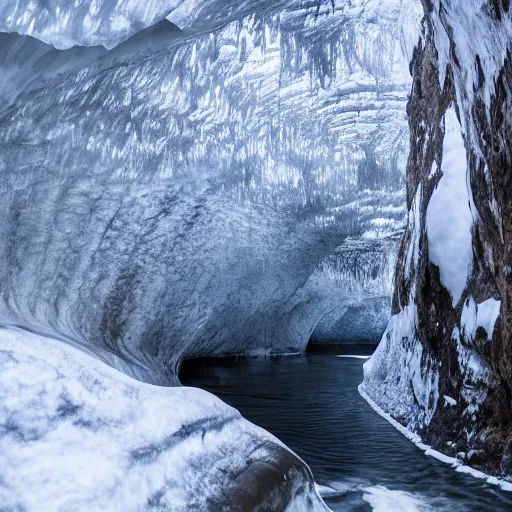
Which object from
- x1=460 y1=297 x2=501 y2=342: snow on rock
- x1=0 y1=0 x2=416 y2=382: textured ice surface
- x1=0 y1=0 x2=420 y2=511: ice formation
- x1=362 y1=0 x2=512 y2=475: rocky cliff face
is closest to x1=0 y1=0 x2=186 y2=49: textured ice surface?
x1=0 y1=0 x2=420 y2=511: ice formation

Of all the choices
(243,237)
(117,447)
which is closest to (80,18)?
(117,447)

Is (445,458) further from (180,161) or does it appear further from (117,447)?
(180,161)

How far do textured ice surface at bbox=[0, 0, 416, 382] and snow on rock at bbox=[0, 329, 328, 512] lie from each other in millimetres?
3336

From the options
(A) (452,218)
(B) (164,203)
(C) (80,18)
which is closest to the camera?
(C) (80,18)

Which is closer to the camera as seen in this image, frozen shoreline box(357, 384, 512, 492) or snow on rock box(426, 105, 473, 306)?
frozen shoreline box(357, 384, 512, 492)

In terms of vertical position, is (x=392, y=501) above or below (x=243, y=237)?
below

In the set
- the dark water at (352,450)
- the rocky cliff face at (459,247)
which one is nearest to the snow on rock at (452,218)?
the rocky cliff face at (459,247)

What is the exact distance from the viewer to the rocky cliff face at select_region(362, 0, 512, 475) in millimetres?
3928

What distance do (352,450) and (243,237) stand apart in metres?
7.95

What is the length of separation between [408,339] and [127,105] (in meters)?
4.35

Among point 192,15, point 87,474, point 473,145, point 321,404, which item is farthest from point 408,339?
point 87,474

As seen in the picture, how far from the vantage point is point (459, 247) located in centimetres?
555

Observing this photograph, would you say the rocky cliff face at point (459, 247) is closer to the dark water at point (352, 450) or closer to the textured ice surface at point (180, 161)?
the dark water at point (352, 450)

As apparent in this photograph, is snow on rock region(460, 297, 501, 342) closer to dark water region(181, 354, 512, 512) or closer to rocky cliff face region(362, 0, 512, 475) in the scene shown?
rocky cliff face region(362, 0, 512, 475)
